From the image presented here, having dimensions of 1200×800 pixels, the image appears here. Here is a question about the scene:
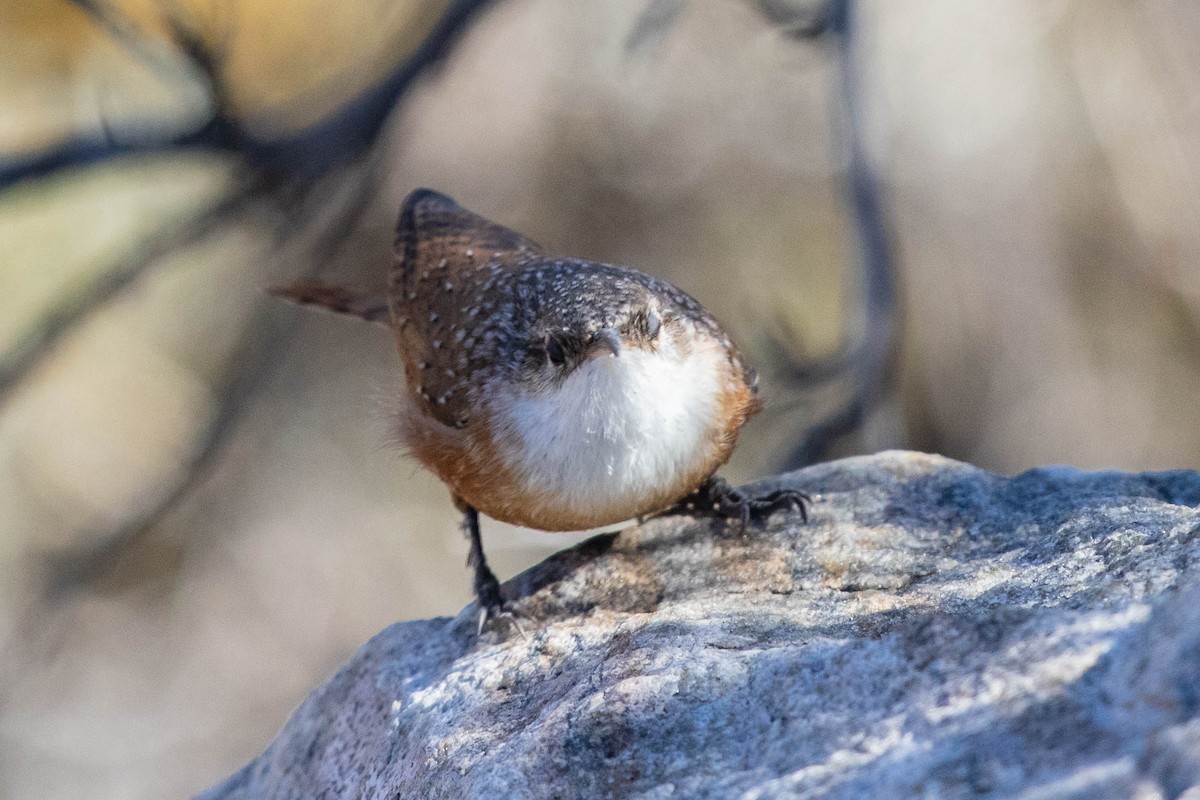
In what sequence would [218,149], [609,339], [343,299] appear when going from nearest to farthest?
1. [609,339]
2. [343,299]
3. [218,149]

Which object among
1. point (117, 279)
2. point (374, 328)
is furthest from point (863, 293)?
point (374, 328)

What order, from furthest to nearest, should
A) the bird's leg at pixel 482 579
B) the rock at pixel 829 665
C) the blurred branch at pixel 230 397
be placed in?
the blurred branch at pixel 230 397 → the bird's leg at pixel 482 579 → the rock at pixel 829 665

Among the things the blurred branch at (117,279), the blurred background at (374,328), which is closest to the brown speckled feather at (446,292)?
the blurred branch at (117,279)

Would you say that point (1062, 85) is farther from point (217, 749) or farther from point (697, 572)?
point (217, 749)

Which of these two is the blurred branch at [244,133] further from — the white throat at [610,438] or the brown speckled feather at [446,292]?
the white throat at [610,438]

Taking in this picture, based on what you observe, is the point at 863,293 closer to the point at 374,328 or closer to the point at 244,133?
the point at 244,133

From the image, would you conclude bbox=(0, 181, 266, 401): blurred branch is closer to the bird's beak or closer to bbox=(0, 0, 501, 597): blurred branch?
bbox=(0, 0, 501, 597): blurred branch

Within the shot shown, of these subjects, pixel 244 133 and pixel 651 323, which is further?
pixel 244 133
